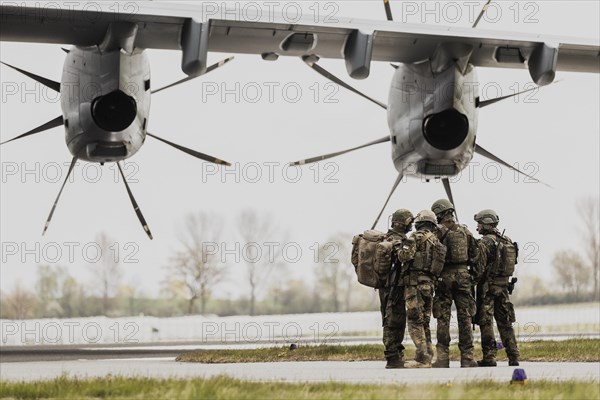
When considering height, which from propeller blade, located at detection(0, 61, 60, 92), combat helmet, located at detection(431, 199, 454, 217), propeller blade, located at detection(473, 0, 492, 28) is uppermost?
propeller blade, located at detection(473, 0, 492, 28)

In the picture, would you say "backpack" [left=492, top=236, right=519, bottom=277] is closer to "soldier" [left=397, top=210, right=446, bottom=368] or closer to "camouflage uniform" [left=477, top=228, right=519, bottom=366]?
"camouflage uniform" [left=477, top=228, right=519, bottom=366]

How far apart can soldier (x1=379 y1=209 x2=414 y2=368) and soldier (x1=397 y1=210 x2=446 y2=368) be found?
221 millimetres

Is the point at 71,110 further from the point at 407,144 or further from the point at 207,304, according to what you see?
the point at 207,304

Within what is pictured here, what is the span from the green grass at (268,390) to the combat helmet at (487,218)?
13.8 ft

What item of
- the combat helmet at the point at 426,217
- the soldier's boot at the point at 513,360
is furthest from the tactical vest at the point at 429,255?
the soldier's boot at the point at 513,360

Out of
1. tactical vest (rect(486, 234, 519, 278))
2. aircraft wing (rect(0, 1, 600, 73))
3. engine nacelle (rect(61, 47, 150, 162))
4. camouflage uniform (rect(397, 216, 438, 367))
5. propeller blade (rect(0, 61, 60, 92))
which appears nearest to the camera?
aircraft wing (rect(0, 1, 600, 73))

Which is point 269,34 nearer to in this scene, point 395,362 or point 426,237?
point 426,237

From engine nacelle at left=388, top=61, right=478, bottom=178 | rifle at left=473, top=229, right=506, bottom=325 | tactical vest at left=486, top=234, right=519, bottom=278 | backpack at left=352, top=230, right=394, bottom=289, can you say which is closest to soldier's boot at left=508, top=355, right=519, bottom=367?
rifle at left=473, top=229, right=506, bottom=325

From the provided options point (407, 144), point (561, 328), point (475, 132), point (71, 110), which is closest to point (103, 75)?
point (71, 110)

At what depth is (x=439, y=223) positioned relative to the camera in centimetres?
1230

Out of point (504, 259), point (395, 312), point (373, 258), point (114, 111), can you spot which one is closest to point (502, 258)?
point (504, 259)

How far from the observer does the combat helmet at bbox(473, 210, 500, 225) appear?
1248 cm

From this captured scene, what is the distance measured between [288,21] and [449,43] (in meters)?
2.58

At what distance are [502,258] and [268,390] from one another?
18.7 feet
